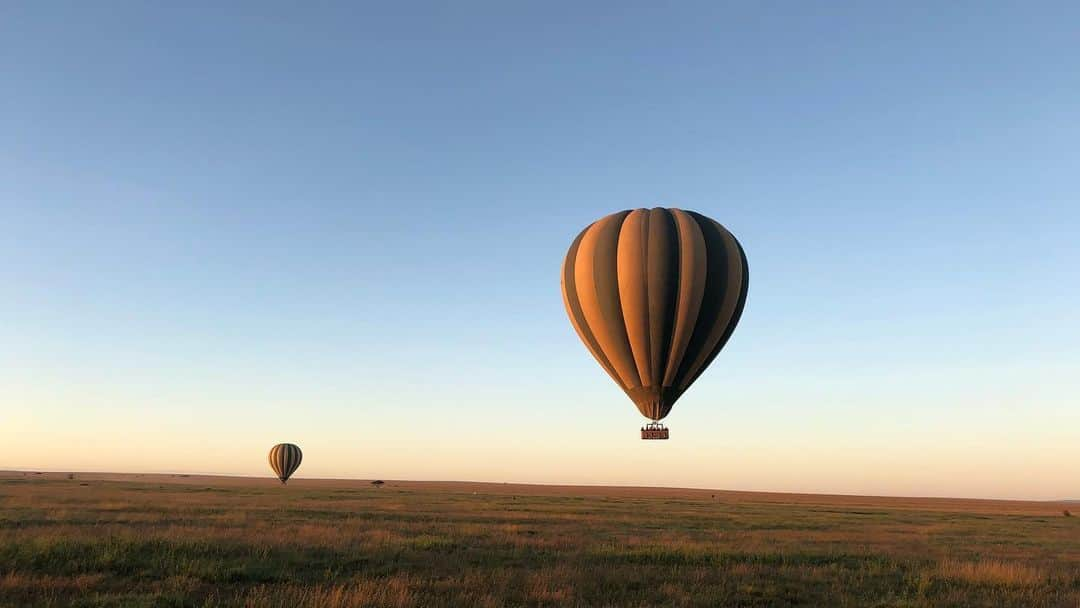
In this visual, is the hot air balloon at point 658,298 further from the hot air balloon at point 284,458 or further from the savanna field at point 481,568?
the hot air balloon at point 284,458

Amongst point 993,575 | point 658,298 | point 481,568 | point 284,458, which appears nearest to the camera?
point 481,568

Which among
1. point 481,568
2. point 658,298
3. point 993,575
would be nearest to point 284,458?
point 658,298

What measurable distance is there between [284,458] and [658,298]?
2842 inches

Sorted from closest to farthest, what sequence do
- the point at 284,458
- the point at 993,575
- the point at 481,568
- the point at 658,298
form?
the point at 481,568
the point at 993,575
the point at 658,298
the point at 284,458

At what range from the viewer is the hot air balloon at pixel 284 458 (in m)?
86.4

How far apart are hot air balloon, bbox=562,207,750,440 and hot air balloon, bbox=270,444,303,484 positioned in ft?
225

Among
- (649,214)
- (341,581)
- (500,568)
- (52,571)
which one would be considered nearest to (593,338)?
(649,214)

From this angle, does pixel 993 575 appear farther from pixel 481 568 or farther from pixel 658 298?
pixel 658 298

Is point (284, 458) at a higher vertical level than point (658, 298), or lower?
lower

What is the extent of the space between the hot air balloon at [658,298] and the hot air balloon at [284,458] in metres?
68.7

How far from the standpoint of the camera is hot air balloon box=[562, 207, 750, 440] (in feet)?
88.1

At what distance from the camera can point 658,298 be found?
26812 mm

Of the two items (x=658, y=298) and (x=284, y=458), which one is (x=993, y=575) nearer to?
(x=658, y=298)

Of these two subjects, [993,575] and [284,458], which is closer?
[993,575]
